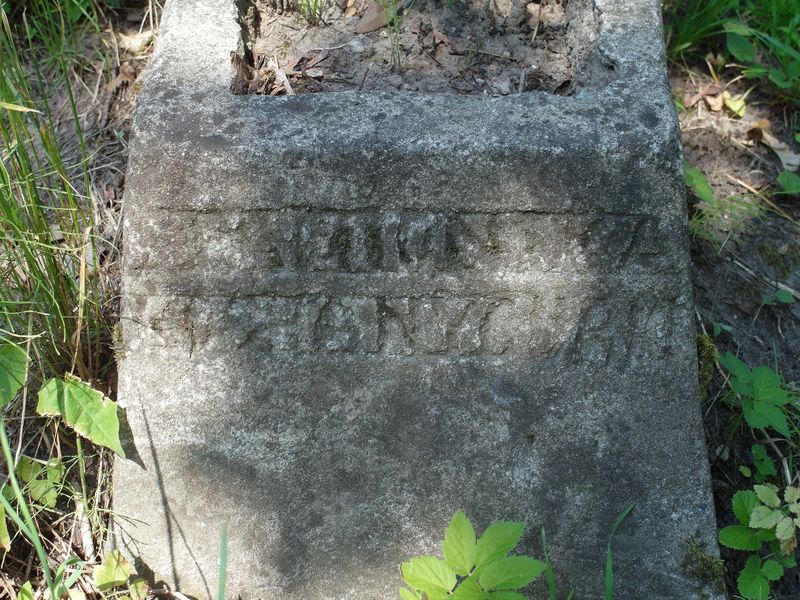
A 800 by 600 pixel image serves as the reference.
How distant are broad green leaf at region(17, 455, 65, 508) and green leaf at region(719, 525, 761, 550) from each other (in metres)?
1.51

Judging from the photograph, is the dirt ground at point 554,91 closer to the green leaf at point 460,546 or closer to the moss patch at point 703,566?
the moss patch at point 703,566

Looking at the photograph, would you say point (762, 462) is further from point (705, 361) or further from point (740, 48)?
point (740, 48)

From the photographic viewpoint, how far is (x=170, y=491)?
5.82ft

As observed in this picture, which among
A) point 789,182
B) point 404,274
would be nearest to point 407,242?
point 404,274

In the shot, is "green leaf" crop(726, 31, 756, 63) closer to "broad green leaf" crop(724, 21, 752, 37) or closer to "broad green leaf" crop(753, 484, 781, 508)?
"broad green leaf" crop(724, 21, 752, 37)

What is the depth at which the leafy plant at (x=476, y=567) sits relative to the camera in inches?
57.6

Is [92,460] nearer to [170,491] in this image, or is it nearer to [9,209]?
[170,491]

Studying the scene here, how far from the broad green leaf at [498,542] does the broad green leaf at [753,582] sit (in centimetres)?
68

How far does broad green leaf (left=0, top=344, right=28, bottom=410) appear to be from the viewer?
67.0 inches

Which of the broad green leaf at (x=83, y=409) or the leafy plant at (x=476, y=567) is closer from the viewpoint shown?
the leafy plant at (x=476, y=567)

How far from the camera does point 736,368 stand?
2.14m

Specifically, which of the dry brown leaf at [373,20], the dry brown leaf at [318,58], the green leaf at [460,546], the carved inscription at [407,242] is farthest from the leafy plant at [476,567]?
the dry brown leaf at [373,20]

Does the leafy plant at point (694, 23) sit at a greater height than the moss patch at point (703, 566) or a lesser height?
greater

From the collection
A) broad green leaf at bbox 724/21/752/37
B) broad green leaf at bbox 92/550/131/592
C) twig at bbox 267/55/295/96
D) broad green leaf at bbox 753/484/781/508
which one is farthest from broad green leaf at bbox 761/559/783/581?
broad green leaf at bbox 724/21/752/37
